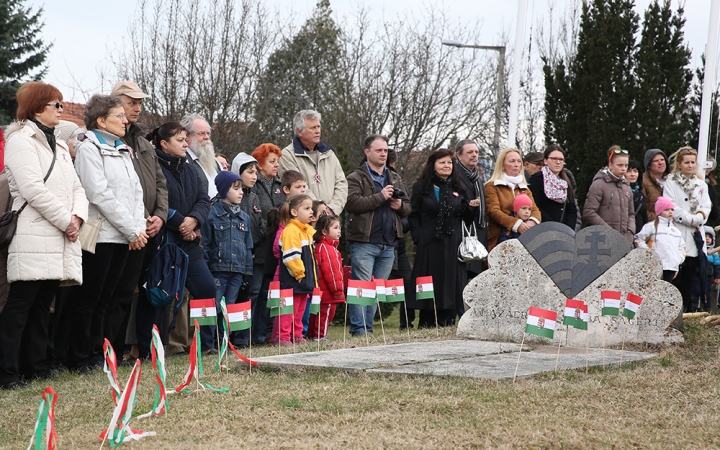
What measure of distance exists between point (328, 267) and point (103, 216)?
2.61 meters

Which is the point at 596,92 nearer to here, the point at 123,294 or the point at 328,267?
the point at 328,267

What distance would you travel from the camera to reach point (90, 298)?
24.7 ft

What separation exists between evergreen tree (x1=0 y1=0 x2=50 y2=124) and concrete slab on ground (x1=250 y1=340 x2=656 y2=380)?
16276 millimetres

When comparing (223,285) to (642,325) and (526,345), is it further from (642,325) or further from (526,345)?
(642,325)

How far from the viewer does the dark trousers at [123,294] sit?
7.85 meters

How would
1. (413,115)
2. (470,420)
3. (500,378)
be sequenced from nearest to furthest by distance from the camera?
(470,420), (500,378), (413,115)

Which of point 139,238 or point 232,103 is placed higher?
point 232,103

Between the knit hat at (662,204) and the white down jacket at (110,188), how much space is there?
6.72m

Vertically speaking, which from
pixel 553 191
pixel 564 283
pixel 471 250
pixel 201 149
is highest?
pixel 201 149

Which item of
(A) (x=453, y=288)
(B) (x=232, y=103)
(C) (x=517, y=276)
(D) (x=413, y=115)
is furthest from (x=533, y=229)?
(D) (x=413, y=115)

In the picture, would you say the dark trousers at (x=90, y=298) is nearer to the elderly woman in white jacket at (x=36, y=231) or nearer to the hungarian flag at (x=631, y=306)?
the elderly woman in white jacket at (x=36, y=231)

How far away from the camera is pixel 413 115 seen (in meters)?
25.0

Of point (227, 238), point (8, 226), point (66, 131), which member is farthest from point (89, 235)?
point (227, 238)

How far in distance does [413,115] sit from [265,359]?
18808 mm
